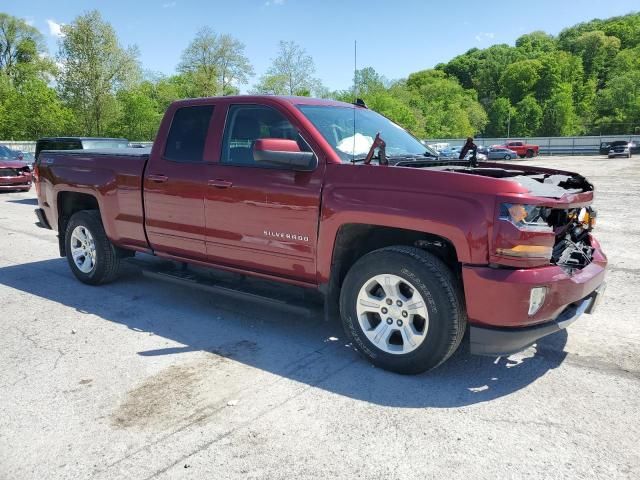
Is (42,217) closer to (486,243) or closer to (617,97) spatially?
(486,243)

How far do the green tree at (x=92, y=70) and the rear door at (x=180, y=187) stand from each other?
43.8 meters

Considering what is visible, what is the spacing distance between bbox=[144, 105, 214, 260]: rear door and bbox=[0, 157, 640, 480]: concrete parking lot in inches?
28.1

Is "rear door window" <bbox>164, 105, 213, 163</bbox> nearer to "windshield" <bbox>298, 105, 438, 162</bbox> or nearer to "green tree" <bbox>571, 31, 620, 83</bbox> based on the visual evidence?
"windshield" <bbox>298, 105, 438, 162</bbox>

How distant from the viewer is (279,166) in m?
3.96

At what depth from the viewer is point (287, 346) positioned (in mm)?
4176

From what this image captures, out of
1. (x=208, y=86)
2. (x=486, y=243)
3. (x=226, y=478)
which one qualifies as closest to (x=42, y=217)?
(x=226, y=478)

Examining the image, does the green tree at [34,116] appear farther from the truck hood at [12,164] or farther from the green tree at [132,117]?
the truck hood at [12,164]

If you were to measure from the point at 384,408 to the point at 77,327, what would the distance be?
2.95 metres

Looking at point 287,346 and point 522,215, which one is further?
point 287,346

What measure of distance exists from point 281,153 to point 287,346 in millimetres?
1543

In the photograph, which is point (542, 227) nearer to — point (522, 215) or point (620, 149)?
point (522, 215)

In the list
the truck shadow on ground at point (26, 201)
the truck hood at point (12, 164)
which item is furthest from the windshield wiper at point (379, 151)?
the truck hood at point (12, 164)

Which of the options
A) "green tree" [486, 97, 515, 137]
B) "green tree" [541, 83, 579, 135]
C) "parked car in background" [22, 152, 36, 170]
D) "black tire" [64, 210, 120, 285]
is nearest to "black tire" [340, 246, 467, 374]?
"black tire" [64, 210, 120, 285]

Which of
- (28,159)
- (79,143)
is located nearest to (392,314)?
(79,143)
